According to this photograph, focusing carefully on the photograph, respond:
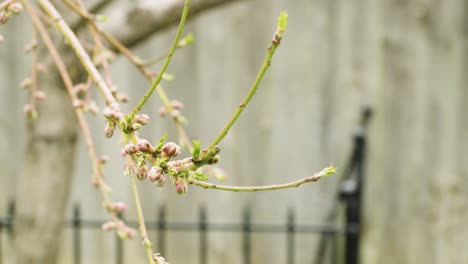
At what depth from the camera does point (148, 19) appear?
130 centimetres

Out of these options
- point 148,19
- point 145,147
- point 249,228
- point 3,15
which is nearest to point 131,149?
point 145,147

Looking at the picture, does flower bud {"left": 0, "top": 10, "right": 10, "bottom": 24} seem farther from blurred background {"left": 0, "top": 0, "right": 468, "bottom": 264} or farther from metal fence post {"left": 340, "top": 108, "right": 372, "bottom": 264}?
blurred background {"left": 0, "top": 0, "right": 468, "bottom": 264}

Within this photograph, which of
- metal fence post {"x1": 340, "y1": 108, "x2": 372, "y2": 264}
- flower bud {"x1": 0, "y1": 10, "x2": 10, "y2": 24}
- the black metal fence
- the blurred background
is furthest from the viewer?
the blurred background

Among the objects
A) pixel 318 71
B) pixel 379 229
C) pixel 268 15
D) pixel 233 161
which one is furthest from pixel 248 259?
pixel 268 15

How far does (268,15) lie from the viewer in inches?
108

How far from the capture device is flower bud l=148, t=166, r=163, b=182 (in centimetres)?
37

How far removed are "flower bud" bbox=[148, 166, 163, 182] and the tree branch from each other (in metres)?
0.92

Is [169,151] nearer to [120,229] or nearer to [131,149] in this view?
[131,149]

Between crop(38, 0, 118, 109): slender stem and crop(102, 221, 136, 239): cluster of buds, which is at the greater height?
crop(38, 0, 118, 109): slender stem

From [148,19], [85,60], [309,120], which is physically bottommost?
[85,60]

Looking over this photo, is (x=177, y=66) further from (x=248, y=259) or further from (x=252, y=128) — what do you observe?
(x=248, y=259)

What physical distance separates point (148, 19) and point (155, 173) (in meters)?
0.97

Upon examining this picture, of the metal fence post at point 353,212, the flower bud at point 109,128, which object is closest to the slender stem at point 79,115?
the flower bud at point 109,128

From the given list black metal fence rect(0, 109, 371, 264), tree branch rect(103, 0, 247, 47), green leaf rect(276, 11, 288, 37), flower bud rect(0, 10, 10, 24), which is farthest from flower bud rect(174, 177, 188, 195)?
black metal fence rect(0, 109, 371, 264)
